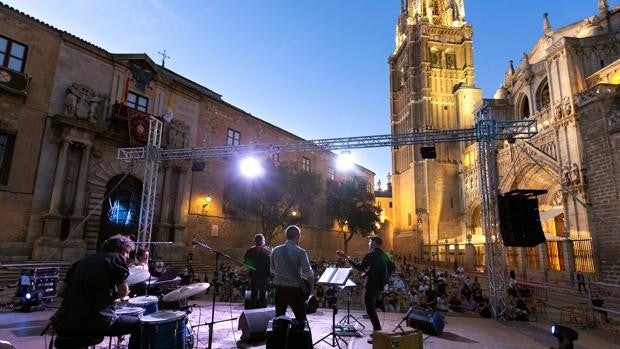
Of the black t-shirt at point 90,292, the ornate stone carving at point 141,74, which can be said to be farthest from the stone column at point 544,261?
the ornate stone carving at point 141,74

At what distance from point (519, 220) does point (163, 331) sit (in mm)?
9205

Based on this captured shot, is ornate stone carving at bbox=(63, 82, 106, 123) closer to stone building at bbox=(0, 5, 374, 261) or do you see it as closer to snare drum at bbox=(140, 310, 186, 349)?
stone building at bbox=(0, 5, 374, 261)

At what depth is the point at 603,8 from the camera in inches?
1046

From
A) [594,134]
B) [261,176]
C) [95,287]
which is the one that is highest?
[594,134]

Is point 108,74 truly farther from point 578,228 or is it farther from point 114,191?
point 578,228

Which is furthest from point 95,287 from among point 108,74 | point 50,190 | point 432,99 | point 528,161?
point 432,99

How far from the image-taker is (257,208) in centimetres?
2144

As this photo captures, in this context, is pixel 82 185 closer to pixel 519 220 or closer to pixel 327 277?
pixel 327 277

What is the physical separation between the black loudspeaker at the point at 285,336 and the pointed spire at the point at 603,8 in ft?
117

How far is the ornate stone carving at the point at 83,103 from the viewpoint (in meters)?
14.2

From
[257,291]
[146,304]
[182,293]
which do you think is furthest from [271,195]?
[182,293]

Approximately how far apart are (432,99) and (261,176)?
27146 mm

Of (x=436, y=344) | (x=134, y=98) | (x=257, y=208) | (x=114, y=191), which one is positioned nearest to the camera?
(x=436, y=344)

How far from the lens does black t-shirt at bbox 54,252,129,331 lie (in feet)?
10.5
